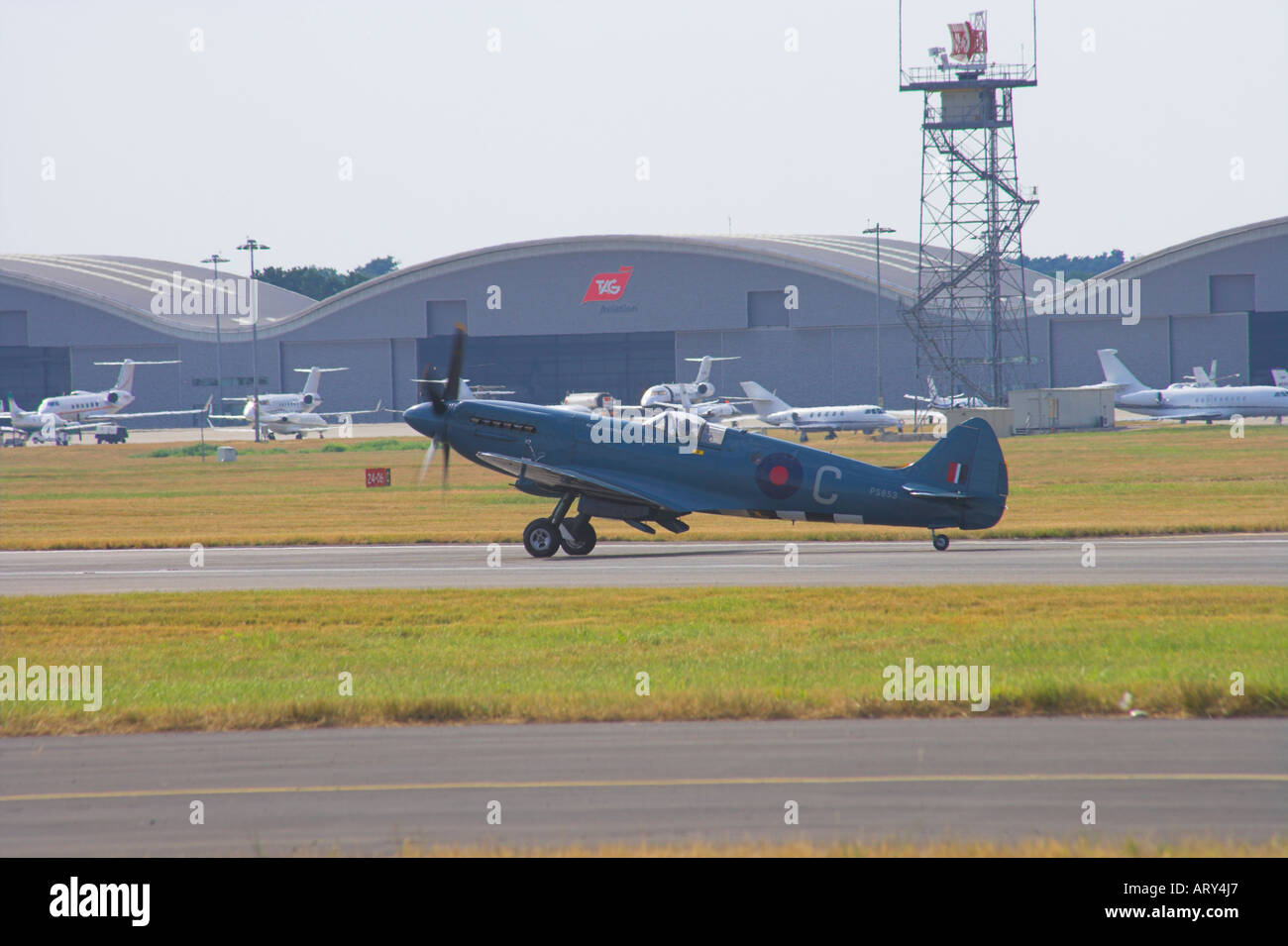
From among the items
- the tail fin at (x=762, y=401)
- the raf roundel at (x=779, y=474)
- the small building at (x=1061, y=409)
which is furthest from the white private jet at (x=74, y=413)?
the raf roundel at (x=779, y=474)

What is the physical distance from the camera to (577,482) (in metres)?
26.2

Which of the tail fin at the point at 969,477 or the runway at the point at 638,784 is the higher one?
the tail fin at the point at 969,477

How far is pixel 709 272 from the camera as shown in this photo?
105m

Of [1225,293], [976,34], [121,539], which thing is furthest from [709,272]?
[121,539]

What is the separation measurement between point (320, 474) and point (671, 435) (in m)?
33.8

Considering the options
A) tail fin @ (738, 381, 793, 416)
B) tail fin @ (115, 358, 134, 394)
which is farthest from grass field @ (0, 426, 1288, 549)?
tail fin @ (115, 358, 134, 394)

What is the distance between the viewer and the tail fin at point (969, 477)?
25.2m

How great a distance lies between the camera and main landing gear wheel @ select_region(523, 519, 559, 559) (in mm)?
26438

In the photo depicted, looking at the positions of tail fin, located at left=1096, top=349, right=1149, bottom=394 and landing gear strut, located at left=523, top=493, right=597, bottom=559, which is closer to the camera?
landing gear strut, located at left=523, top=493, right=597, bottom=559

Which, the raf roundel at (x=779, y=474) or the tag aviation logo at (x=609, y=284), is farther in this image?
the tag aviation logo at (x=609, y=284)

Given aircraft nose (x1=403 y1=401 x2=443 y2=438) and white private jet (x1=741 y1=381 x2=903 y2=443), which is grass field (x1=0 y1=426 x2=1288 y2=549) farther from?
white private jet (x1=741 y1=381 x2=903 y2=443)

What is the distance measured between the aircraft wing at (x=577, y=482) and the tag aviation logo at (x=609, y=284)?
80.3 m

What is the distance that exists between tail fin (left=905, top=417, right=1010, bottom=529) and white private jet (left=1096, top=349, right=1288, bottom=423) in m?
63.3

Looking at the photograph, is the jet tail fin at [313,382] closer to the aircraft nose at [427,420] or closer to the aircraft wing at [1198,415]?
the aircraft wing at [1198,415]
